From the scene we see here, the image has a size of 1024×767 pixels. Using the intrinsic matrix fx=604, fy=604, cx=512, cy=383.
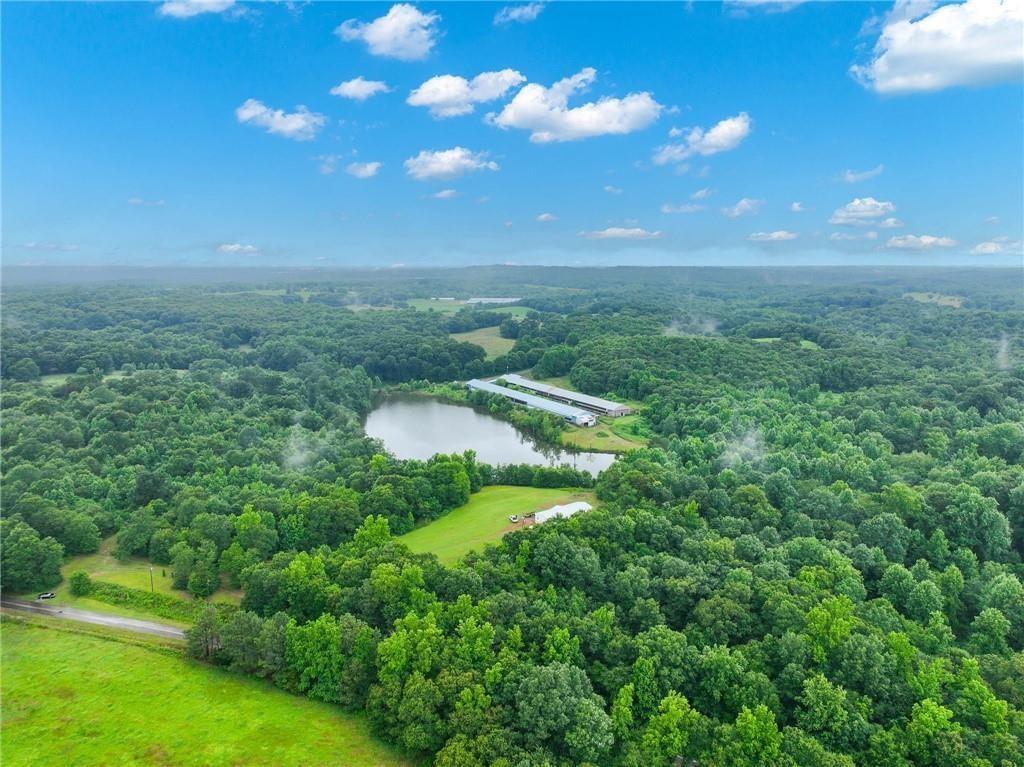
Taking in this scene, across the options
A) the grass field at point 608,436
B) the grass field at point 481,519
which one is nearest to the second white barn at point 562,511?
the grass field at point 481,519

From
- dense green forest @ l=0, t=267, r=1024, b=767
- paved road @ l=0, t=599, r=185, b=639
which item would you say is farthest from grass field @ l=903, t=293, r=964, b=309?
paved road @ l=0, t=599, r=185, b=639

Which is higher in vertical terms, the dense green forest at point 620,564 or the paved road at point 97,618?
the dense green forest at point 620,564

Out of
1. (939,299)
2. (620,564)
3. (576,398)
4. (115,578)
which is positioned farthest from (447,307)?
(620,564)

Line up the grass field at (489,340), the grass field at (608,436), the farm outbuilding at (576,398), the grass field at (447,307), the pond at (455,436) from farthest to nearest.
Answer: the grass field at (447,307) → the grass field at (489,340) → the farm outbuilding at (576,398) → the grass field at (608,436) → the pond at (455,436)

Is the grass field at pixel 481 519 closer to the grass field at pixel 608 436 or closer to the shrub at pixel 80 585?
the shrub at pixel 80 585

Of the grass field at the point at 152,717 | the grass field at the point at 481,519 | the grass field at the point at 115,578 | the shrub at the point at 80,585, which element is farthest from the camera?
the grass field at the point at 481,519

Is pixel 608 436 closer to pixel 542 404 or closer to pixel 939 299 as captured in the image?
pixel 542 404

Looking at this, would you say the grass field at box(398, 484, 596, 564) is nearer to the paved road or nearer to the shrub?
the paved road
